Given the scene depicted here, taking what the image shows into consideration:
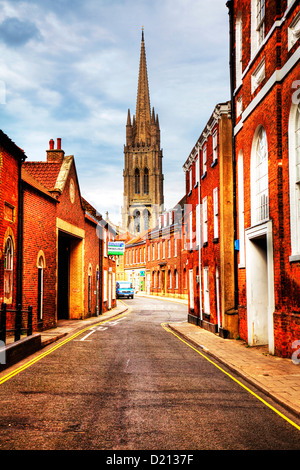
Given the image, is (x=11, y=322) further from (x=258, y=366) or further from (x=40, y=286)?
(x=258, y=366)

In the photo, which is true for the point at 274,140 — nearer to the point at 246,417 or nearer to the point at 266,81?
the point at 266,81

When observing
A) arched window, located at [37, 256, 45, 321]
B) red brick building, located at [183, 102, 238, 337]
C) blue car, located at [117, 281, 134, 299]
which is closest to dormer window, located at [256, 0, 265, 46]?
red brick building, located at [183, 102, 238, 337]

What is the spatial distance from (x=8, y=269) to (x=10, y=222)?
1.53 m

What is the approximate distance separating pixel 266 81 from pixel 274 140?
6.31ft

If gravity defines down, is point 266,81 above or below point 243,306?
above

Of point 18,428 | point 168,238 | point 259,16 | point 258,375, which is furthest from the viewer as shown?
point 168,238

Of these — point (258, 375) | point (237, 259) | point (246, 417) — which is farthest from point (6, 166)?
point (246, 417)

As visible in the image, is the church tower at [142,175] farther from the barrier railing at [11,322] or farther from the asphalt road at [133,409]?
the asphalt road at [133,409]

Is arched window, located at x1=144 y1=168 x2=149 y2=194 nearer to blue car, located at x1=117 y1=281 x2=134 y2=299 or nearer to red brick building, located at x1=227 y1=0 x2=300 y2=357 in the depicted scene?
blue car, located at x1=117 y1=281 x2=134 y2=299

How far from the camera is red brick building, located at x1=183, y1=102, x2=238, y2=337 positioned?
17281 mm

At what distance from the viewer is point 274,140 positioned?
1225 cm

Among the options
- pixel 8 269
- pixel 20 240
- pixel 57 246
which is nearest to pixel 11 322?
pixel 8 269

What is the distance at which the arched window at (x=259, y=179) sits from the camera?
13.6 m

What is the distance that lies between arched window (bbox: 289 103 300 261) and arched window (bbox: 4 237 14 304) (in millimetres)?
8812
